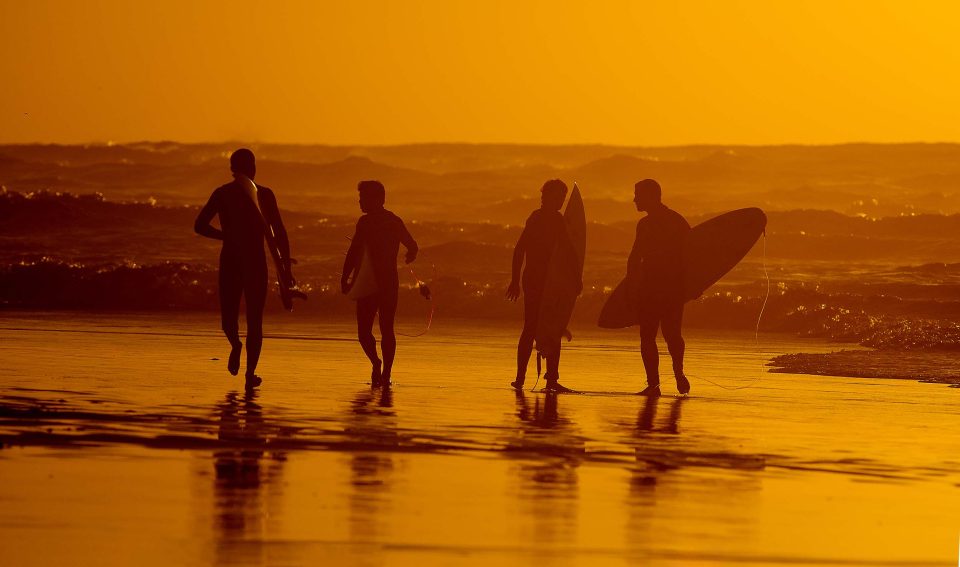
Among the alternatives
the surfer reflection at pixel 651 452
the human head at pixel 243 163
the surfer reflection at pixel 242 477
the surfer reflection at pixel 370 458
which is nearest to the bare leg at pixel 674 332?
the surfer reflection at pixel 651 452

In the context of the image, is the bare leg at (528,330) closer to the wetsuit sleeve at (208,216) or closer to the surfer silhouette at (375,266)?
the surfer silhouette at (375,266)

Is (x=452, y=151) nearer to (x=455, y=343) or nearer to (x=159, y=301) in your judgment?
(x=159, y=301)

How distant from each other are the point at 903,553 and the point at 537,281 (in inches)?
340

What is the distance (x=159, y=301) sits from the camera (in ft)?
105

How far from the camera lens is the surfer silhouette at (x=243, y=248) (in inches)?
583

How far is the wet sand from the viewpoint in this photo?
7.00 metres

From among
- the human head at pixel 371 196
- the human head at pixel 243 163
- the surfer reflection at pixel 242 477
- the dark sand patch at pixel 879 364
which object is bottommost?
the surfer reflection at pixel 242 477

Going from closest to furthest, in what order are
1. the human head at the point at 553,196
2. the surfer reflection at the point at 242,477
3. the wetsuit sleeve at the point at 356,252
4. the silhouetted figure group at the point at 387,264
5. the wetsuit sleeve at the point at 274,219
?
the surfer reflection at the point at 242,477, the silhouetted figure group at the point at 387,264, the wetsuit sleeve at the point at 274,219, the human head at the point at 553,196, the wetsuit sleeve at the point at 356,252

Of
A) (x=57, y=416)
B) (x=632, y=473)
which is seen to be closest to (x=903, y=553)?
(x=632, y=473)

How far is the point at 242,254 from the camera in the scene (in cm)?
1482

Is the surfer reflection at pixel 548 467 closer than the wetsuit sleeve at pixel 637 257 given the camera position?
Yes

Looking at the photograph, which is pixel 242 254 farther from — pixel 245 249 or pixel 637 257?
pixel 637 257

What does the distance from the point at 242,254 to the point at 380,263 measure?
4.56 ft

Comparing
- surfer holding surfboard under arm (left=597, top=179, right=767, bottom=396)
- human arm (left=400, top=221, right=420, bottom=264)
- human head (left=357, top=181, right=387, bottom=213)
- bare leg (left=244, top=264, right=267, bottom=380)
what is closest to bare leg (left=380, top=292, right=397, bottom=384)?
human arm (left=400, top=221, right=420, bottom=264)
